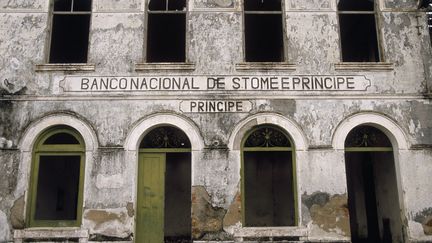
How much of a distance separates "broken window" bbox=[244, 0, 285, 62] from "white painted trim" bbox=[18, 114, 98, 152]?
16.9ft

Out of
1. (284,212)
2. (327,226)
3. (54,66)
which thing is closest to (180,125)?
(54,66)

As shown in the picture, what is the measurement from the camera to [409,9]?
11.1 m

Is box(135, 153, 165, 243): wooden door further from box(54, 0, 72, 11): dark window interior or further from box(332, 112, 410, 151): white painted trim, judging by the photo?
box(54, 0, 72, 11): dark window interior

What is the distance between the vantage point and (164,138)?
34.8 ft

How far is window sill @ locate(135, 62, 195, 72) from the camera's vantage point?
10.6m

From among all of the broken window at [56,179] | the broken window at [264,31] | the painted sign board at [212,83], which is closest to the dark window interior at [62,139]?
the broken window at [56,179]

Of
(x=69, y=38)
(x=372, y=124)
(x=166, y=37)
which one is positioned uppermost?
(x=166, y=37)

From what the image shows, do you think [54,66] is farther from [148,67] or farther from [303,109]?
[303,109]

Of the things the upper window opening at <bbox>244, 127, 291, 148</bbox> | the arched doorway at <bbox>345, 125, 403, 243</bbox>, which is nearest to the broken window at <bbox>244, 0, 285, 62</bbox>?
the upper window opening at <bbox>244, 127, 291, 148</bbox>

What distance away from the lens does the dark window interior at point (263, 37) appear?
12992 mm

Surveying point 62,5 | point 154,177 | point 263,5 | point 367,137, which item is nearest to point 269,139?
point 367,137

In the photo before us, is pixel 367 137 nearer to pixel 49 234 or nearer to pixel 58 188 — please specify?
pixel 49 234

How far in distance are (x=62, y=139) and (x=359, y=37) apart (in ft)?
29.1

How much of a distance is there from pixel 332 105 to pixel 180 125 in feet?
11.6
